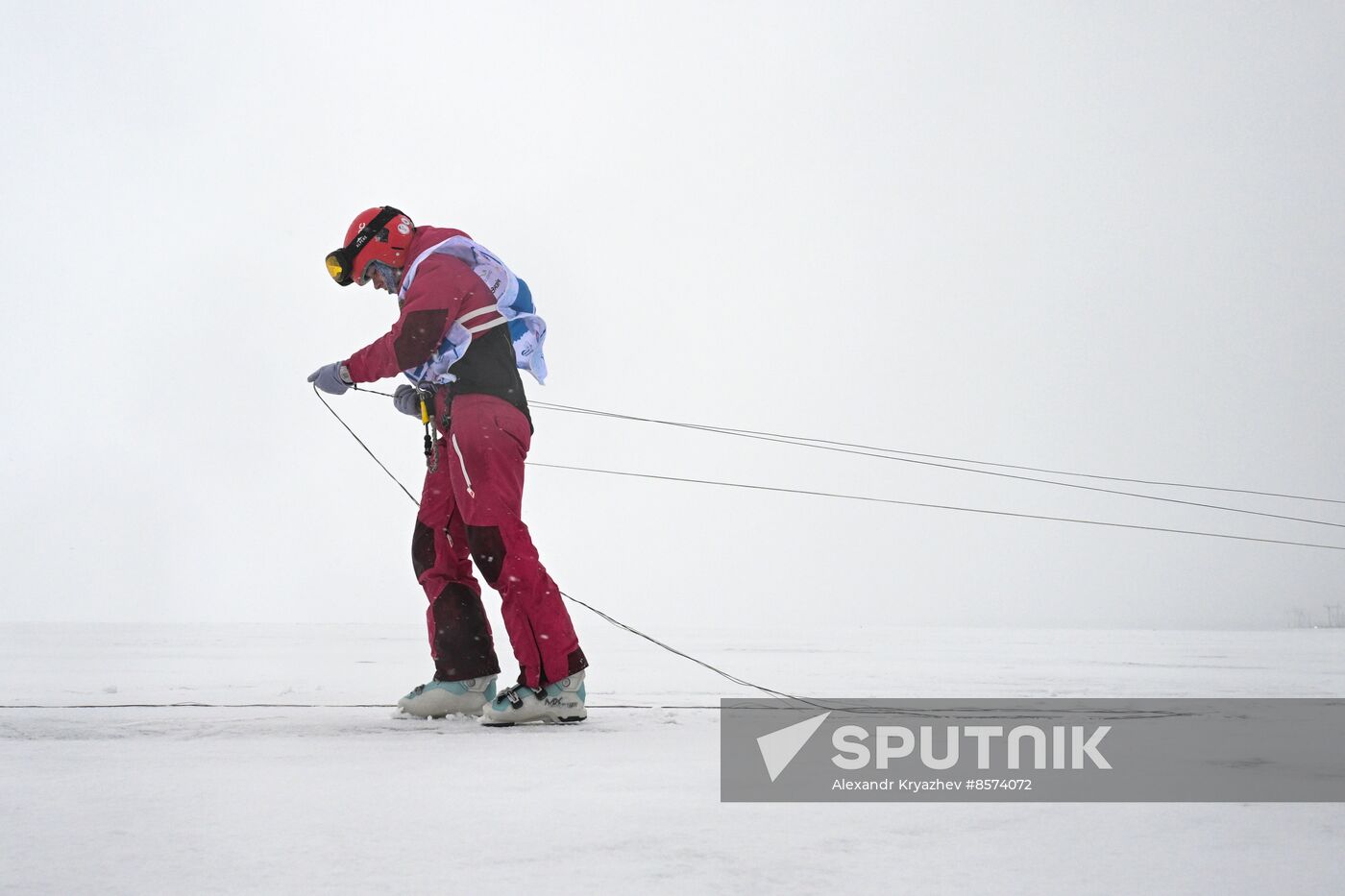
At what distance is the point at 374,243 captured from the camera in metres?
3.03

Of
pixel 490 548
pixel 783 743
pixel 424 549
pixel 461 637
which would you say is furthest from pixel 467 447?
pixel 783 743

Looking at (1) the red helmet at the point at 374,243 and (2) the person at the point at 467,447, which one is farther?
(1) the red helmet at the point at 374,243

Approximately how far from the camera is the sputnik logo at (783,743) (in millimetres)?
1813

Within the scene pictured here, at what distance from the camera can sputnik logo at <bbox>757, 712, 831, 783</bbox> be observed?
181 centimetres

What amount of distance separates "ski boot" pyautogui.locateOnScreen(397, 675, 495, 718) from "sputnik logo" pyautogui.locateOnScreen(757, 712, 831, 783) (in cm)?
91

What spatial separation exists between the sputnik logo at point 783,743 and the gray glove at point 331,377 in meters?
1.55

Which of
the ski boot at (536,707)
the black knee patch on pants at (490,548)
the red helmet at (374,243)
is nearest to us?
the ski boot at (536,707)

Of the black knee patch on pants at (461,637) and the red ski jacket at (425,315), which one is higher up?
the red ski jacket at (425,315)

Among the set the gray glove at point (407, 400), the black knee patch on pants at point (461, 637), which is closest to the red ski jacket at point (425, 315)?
the gray glove at point (407, 400)

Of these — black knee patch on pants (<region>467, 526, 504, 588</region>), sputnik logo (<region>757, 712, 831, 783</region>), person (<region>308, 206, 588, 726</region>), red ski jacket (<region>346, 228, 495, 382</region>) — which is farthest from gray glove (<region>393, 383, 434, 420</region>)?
sputnik logo (<region>757, 712, 831, 783</region>)

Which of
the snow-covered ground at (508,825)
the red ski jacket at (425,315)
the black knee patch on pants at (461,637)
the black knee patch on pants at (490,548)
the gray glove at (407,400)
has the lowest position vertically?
the snow-covered ground at (508,825)

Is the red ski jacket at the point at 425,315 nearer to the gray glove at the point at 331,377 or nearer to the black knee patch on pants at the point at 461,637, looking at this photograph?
the gray glove at the point at 331,377

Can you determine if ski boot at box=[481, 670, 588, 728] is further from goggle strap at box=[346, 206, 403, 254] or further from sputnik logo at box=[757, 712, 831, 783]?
goggle strap at box=[346, 206, 403, 254]

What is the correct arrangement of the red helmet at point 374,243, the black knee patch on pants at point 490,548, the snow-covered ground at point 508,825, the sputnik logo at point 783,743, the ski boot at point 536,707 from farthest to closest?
the red helmet at point 374,243 < the black knee patch on pants at point 490,548 < the ski boot at point 536,707 < the sputnik logo at point 783,743 < the snow-covered ground at point 508,825
